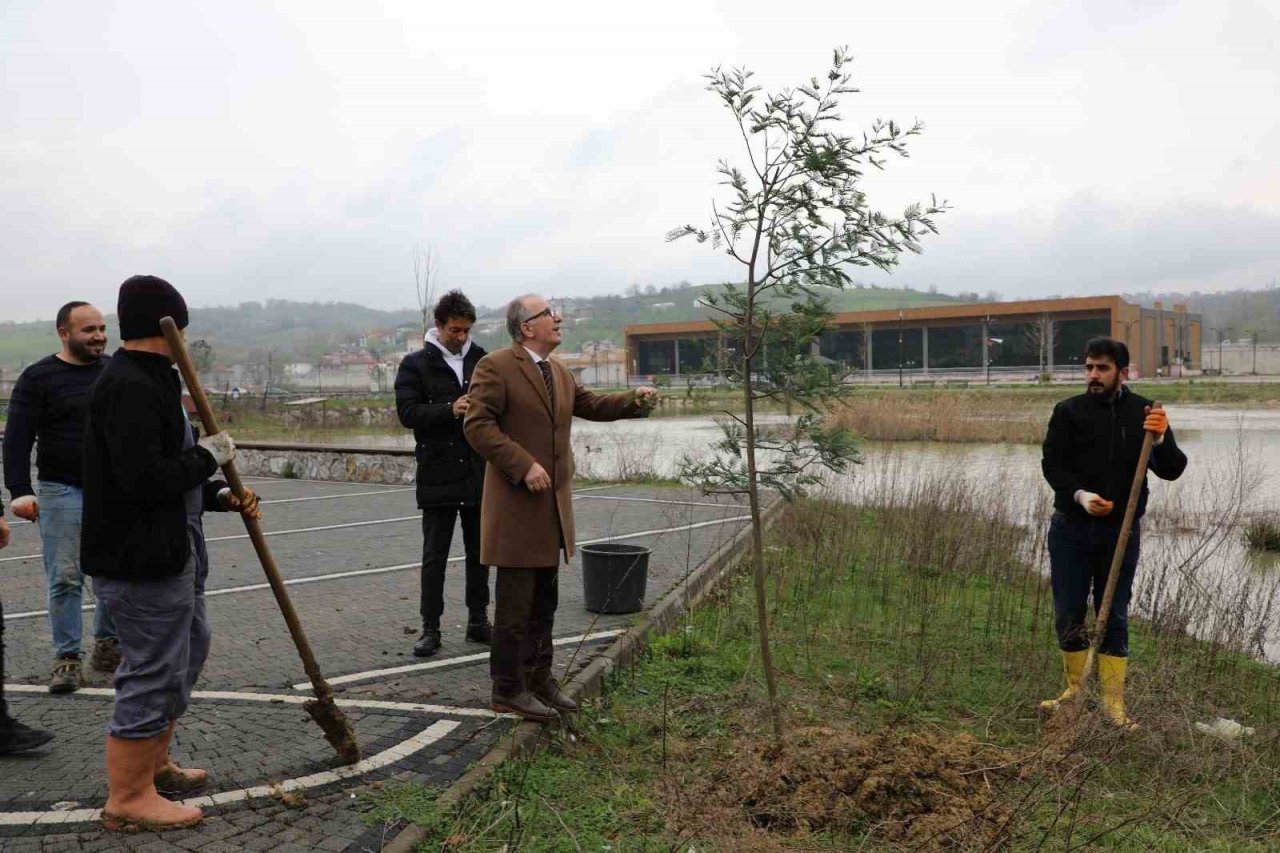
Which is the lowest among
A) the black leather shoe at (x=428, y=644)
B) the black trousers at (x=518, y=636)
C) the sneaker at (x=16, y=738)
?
the black leather shoe at (x=428, y=644)

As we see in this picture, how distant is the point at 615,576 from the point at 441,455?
1.68 m

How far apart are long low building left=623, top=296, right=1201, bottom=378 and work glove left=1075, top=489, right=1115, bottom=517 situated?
57511 mm

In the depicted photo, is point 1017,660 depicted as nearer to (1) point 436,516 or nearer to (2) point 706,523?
(1) point 436,516

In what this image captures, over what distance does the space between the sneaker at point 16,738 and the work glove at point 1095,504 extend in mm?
5191

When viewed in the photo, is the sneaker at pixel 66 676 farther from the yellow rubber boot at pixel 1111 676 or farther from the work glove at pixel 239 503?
the yellow rubber boot at pixel 1111 676

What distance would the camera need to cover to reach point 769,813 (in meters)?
3.88

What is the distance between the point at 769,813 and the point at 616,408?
85.1 inches

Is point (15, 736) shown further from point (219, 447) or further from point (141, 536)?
point (219, 447)

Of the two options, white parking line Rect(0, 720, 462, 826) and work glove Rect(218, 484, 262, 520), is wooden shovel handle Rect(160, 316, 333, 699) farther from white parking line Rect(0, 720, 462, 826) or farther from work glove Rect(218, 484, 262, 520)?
white parking line Rect(0, 720, 462, 826)

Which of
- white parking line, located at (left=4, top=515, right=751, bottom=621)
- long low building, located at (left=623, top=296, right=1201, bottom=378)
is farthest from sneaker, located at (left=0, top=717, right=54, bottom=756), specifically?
long low building, located at (left=623, top=296, right=1201, bottom=378)

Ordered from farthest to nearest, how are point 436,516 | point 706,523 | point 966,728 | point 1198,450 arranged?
point 1198,450, point 706,523, point 436,516, point 966,728

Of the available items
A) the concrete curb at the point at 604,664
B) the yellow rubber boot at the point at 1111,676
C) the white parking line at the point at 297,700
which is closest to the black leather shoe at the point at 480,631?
the concrete curb at the point at 604,664

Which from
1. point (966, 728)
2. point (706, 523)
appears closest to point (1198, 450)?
point (706, 523)

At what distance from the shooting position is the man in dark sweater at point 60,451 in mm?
5309
